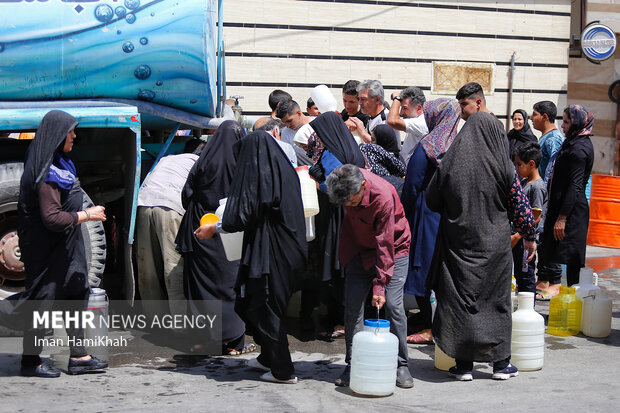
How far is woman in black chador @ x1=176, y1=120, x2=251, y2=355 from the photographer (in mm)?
5738

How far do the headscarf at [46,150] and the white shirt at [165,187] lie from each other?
1.39 m

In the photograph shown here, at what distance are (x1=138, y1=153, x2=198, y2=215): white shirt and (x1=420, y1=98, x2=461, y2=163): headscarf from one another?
6.29 feet

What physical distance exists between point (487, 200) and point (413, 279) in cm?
101

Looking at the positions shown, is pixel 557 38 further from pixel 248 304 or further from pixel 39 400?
pixel 39 400

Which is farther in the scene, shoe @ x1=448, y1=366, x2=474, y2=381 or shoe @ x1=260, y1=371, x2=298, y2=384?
shoe @ x1=448, y1=366, x2=474, y2=381

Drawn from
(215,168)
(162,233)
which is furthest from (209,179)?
(162,233)

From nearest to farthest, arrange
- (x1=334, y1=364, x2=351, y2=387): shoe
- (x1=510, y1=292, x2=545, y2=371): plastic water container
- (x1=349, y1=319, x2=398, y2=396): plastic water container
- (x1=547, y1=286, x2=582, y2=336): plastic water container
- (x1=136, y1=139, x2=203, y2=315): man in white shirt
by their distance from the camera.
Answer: (x1=349, y1=319, x2=398, y2=396): plastic water container
(x1=334, y1=364, x2=351, y2=387): shoe
(x1=510, y1=292, x2=545, y2=371): plastic water container
(x1=136, y1=139, x2=203, y2=315): man in white shirt
(x1=547, y1=286, x2=582, y2=336): plastic water container

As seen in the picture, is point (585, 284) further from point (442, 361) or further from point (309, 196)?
point (309, 196)

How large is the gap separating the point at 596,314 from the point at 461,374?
1689 millimetres

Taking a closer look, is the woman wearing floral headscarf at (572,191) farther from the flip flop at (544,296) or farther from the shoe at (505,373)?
the shoe at (505,373)

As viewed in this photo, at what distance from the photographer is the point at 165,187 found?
6168 millimetres

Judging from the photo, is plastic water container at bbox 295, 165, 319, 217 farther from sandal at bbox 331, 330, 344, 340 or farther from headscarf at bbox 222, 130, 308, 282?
sandal at bbox 331, 330, 344, 340

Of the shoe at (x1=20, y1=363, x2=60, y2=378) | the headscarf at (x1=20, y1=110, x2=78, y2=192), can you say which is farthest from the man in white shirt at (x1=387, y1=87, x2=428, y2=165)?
the shoe at (x1=20, y1=363, x2=60, y2=378)

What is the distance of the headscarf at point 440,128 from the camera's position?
5.57m
